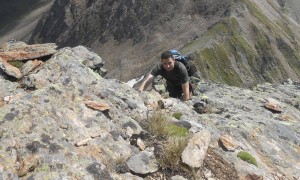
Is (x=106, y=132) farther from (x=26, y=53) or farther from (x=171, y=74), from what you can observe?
(x=26, y=53)

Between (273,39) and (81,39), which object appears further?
(81,39)

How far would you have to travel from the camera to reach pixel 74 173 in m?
10.8

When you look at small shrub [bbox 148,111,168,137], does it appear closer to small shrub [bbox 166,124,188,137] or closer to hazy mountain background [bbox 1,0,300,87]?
small shrub [bbox 166,124,188,137]

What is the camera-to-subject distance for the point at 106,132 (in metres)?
12.9

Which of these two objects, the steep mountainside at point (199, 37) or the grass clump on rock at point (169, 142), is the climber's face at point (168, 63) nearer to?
the grass clump on rock at point (169, 142)

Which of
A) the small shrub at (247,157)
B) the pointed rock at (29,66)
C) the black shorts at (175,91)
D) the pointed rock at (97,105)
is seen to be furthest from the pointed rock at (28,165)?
the black shorts at (175,91)

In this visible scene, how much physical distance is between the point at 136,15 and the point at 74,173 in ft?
447

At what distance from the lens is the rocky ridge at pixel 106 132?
11.2 meters

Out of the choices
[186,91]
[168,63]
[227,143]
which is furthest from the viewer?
[186,91]

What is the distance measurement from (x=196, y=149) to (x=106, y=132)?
9.57 feet

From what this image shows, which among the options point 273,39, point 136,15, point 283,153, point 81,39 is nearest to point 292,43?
point 273,39

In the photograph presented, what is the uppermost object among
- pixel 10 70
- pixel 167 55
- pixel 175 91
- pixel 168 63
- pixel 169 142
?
pixel 167 55

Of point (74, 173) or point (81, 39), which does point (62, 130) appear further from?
point (81, 39)

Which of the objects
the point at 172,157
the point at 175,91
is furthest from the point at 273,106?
the point at 172,157
